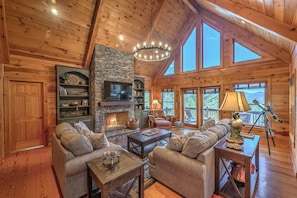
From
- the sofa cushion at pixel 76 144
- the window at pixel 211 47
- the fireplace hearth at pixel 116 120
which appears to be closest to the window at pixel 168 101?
the window at pixel 211 47

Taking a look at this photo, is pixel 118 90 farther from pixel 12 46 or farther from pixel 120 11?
pixel 12 46

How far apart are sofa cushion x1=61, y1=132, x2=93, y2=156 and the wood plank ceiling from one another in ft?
9.25

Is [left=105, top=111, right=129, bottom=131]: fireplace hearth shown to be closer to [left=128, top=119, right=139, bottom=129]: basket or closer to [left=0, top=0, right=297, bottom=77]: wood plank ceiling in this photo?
[left=128, top=119, right=139, bottom=129]: basket

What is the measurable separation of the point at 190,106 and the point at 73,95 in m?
5.16

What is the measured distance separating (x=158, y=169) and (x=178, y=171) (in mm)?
430

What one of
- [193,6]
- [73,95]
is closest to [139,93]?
[73,95]

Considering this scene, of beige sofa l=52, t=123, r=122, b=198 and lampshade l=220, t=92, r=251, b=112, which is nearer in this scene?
beige sofa l=52, t=123, r=122, b=198

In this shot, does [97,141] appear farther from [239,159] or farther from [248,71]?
[248,71]

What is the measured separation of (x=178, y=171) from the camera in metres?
2.06

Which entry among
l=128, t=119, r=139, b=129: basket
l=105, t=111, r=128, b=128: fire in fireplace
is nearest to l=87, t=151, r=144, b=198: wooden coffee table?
l=128, t=119, r=139, b=129: basket

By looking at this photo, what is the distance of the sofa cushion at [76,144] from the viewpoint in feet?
6.51

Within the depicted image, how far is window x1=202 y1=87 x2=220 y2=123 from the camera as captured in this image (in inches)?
223

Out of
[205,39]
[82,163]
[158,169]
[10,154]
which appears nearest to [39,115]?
[10,154]

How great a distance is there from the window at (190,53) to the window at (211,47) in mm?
483
